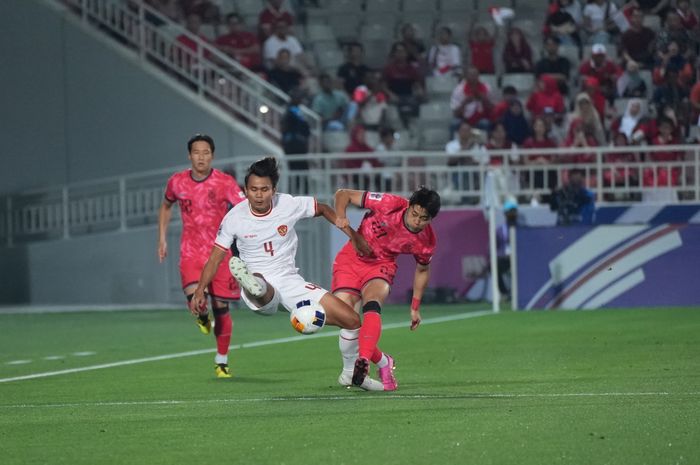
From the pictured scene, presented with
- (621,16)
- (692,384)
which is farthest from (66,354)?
(621,16)

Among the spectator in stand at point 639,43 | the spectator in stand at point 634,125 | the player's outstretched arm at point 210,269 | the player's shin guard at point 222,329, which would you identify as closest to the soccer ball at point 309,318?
the player's outstretched arm at point 210,269

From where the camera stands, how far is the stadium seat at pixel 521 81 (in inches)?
1147

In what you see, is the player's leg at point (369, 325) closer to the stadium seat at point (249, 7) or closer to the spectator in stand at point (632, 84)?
the spectator in stand at point (632, 84)

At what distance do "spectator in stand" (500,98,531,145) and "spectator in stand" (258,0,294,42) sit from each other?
206 inches

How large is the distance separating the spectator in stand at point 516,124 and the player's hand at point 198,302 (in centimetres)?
1458

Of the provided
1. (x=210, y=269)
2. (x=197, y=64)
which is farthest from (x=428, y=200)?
(x=197, y=64)

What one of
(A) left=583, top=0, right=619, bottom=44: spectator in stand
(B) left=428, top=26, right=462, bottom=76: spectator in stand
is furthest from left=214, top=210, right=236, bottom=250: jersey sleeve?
(A) left=583, top=0, right=619, bottom=44: spectator in stand

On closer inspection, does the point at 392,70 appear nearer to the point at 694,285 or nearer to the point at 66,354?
the point at 694,285

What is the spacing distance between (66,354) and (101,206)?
11626mm

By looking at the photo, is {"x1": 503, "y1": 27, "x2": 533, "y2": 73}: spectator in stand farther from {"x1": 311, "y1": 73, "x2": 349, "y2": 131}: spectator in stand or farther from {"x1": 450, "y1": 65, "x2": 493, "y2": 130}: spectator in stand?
{"x1": 311, "y1": 73, "x2": 349, "y2": 131}: spectator in stand

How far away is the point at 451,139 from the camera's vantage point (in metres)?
27.9

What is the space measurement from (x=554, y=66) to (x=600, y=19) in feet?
6.78

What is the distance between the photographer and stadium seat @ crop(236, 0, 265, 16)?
3169 centimetres

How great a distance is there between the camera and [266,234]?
1284cm
